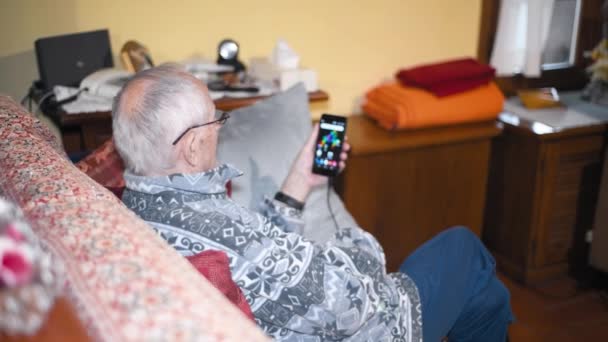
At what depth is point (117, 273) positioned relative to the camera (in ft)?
2.17

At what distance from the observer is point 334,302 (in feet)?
3.82

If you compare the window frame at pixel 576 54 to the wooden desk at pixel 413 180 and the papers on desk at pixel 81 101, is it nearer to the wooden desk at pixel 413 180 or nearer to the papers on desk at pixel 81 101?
the wooden desk at pixel 413 180

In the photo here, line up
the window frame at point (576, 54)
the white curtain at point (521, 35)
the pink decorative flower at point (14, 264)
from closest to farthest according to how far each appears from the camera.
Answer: the pink decorative flower at point (14, 264) < the white curtain at point (521, 35) < the window frame at point (576, 54)

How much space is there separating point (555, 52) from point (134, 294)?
7.72 ft

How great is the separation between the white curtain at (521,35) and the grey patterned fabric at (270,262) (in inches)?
54.0

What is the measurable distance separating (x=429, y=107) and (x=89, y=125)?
1.09 meters

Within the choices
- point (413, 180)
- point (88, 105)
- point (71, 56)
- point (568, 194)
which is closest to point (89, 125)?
point (88, 105)

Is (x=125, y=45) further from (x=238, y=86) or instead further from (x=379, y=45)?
(x=379, y=45)

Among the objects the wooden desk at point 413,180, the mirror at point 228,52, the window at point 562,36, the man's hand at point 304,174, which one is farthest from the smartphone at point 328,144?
the window at point 562,36

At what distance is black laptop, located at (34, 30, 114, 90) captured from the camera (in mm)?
1739

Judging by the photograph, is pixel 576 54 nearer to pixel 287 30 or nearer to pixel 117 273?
pixel 287 30

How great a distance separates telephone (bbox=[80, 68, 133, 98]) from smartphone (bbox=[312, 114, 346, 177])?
1.90 feet

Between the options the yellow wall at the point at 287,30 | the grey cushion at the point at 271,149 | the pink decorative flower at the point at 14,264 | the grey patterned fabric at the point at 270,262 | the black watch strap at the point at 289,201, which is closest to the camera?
the pink decorative flower at the point at 14,264

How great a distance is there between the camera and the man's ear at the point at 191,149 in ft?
3.79
